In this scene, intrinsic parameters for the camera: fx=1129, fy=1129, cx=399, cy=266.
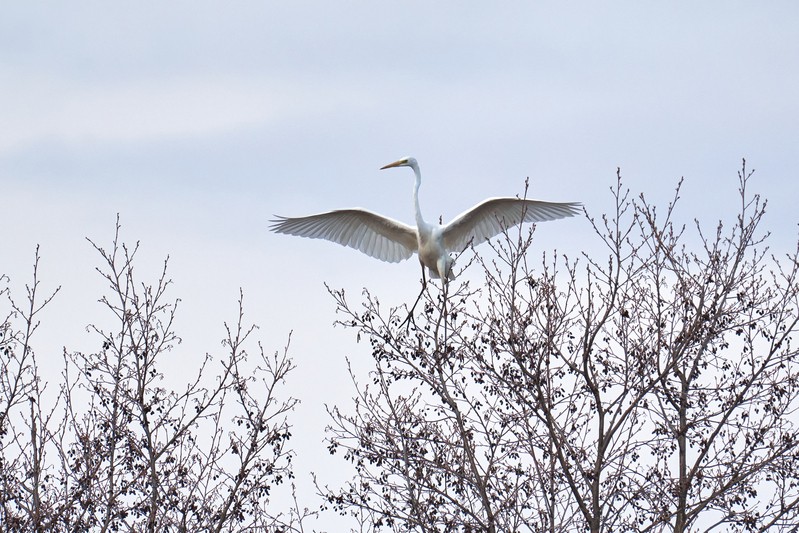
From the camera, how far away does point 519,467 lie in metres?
8.15

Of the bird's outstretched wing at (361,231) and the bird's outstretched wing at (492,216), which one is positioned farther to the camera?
the bird's outstretched wing at (361,231)

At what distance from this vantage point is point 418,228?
1162cm

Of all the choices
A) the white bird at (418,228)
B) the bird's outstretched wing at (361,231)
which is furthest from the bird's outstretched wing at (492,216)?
the bird's outstretched wing at (361,231)

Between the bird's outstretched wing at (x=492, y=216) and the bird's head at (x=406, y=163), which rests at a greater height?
the bird's head at (x=406, y=163)

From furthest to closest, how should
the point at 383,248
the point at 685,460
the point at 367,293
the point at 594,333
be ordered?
the point at 383,248
the point at 685,460
the point at 367,293
the point at 594,333

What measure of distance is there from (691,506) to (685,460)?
126 centimetres

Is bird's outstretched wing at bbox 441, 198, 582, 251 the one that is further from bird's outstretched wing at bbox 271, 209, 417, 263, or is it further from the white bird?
bird's outstretched wing at bbox 271, 209, 417, 263

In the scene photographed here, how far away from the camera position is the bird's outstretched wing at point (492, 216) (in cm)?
1152

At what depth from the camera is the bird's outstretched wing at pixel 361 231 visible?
39.8 ft

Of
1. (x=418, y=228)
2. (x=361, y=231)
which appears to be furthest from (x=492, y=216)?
(x=361, y=231)

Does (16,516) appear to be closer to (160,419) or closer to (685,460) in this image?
(160,419)

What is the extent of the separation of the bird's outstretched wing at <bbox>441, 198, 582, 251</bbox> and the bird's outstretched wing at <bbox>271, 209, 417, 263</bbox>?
0.46 m

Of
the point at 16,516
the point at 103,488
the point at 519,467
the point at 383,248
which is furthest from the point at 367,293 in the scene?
the point at 383,248

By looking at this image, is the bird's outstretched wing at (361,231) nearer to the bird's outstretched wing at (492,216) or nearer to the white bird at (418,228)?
the white bird at (418,228)
